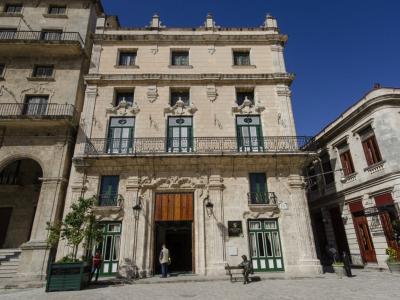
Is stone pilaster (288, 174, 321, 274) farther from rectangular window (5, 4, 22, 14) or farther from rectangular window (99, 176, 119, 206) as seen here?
rectangular window (5, 4, 22, 14)

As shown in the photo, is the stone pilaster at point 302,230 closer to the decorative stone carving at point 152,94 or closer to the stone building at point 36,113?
the decorative stone carving at point 152,94

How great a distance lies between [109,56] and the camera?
17.4m

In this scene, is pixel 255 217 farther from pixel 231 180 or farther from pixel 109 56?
pixel 109 56

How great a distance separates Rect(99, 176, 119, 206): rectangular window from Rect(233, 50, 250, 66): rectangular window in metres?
11.4

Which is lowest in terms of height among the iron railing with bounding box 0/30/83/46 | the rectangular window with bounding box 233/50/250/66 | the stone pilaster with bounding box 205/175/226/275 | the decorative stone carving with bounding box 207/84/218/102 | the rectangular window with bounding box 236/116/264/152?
the stone pilaster with bounding box 205/175/226/275

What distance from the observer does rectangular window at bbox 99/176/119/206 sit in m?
13.5

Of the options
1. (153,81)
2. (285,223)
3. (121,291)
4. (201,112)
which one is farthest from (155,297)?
(153,81)

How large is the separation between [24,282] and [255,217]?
37.5 ft

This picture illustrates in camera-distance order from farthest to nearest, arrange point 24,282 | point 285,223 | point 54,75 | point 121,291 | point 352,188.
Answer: point 54,75
point 352,188
point 285,223
point 24,282
point 121,291

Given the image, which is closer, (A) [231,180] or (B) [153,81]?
(A) [231,180]

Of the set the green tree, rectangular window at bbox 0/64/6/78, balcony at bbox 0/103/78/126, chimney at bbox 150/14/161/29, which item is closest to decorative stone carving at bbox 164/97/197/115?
balcony at bbox 0/103/78/126

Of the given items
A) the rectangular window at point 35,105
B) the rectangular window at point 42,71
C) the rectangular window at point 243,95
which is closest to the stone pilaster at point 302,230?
the rectangular window at point 243,95

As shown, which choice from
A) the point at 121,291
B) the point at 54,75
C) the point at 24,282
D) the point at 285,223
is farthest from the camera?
the point at 54,75

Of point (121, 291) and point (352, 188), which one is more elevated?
point (352, 188)
